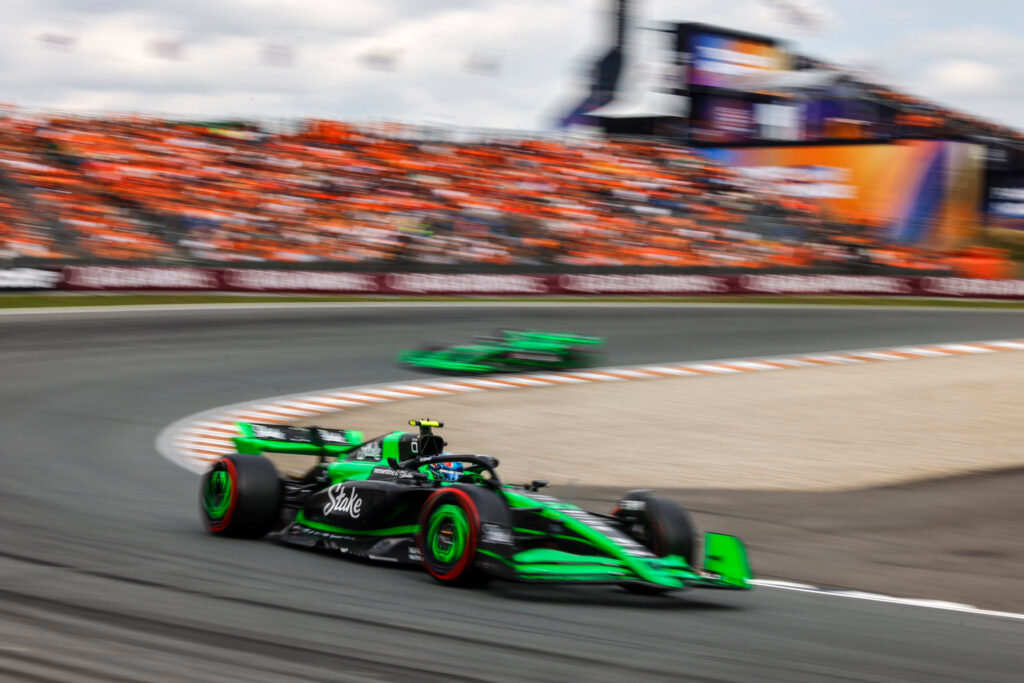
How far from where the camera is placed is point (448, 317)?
24.8 meters

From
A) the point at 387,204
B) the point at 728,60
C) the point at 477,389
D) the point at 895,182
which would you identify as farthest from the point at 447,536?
the point at 728,60

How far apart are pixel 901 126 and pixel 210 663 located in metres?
42.5

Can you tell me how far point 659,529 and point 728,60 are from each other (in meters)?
40.6

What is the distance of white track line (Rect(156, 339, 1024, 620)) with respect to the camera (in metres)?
11.3

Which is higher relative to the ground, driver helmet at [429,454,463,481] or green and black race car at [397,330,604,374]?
driver helmet at [429,454,463,481]

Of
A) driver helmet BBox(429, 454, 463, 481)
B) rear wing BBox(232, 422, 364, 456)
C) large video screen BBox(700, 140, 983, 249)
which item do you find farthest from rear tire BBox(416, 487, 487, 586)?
large video screen BBox(700, 140, 983, 249)

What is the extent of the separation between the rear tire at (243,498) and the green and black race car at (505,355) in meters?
10.6

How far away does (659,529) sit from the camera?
22.0ft

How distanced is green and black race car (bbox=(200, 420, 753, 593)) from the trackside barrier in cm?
1830

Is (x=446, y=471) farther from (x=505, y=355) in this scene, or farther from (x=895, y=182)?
(x=895, y=182)

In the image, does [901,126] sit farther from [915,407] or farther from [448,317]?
[915,407]

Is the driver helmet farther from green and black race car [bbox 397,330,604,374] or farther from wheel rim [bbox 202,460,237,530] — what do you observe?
green and black race car [bbox 397,330,604,374]

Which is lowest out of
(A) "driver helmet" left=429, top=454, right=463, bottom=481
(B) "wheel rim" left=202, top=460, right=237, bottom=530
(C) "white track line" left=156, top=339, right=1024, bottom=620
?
(C) "white track line" left=156, top=339, right=1024, bottom=620

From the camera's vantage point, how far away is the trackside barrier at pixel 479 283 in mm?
25359
